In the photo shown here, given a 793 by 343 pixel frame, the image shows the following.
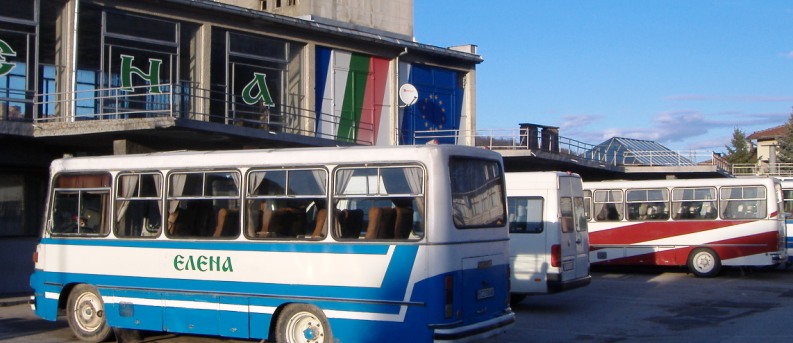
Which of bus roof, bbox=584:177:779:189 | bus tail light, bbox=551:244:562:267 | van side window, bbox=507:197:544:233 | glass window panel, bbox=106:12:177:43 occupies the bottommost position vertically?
bus tail light, bbox=551:244:562:267

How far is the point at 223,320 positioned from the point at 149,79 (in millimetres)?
15056

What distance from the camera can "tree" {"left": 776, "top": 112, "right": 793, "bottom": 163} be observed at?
72006 mm

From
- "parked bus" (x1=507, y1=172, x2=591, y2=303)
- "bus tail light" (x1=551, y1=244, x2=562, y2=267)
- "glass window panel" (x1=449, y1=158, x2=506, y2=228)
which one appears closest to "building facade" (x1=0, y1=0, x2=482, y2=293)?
"parked bus" (x1=507, y1=172, x2=591, y2=303)

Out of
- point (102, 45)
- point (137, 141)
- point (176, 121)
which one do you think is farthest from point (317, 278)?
→ point (102, 45)

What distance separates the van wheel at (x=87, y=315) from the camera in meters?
13.1

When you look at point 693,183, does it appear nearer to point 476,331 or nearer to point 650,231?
point 650,231

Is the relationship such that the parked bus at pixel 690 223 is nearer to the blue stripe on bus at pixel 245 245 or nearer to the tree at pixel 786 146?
the blue stripe on bus at pixel 245 245

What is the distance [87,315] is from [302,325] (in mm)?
3794

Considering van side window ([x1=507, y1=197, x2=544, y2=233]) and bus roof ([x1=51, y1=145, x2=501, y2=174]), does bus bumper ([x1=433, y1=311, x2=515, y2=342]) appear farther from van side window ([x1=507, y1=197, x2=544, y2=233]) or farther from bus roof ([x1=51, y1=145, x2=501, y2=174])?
van side window ([x1=507, y1=197, x2=544, y2=233])

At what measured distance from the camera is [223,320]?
466 inches

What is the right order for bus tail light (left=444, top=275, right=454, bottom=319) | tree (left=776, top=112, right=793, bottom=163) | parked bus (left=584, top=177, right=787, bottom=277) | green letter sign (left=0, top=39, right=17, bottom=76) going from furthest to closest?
tree (left=776, top=112, right=793, bottom=163), parked bus (left=584, top=177, right=787, bottom=277), green letter sign (left=0, top=39, right=17, bottom=76), bus tail light (left=444, top=275, right=454, bottom=319)

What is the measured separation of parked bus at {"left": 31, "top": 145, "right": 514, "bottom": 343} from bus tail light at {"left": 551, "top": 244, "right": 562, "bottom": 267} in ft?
16.5

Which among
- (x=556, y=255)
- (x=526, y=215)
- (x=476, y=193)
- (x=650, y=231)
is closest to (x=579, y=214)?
(x=526, y=215)

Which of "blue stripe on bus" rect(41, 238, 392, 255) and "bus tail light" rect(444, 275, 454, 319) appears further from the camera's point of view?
"blue stripe on bus" rect(41, 238, 392, 255)
